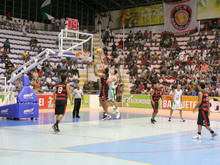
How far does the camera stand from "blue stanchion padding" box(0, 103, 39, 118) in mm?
17859

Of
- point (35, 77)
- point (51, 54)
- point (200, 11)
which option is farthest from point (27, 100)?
point (200, 11)

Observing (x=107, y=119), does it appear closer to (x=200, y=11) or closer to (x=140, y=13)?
(x=200, y=11)

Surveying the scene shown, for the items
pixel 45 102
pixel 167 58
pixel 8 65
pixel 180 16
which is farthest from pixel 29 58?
pixel 180 16

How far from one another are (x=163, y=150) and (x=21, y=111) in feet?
32.6

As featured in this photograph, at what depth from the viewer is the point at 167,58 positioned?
33250mm

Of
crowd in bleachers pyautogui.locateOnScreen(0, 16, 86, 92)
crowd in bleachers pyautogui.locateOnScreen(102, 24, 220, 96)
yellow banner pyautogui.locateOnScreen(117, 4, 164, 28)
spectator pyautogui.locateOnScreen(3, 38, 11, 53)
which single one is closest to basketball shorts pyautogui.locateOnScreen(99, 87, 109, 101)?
crowd in bleachers pyautogui.locateOnScreen(0, 16, 86, 92)

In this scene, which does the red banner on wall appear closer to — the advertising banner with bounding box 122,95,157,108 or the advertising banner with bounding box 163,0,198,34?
the advertising banner with bounding box 122,95,157,108

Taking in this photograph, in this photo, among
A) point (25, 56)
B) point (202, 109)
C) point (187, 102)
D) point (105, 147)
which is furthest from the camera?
point (25, 56)

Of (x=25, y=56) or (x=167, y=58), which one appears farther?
(x=167, y=58)

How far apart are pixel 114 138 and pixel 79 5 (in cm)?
3085

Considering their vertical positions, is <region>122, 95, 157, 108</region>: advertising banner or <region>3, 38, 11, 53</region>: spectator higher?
<region>3, 38, 11, 53</region>: spectator

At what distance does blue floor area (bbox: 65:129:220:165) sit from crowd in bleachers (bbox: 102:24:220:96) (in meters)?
15.9

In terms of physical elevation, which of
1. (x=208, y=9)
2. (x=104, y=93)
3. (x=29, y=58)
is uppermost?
(x=208, y=9)

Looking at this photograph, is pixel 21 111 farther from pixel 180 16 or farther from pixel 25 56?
pixel 180 16
